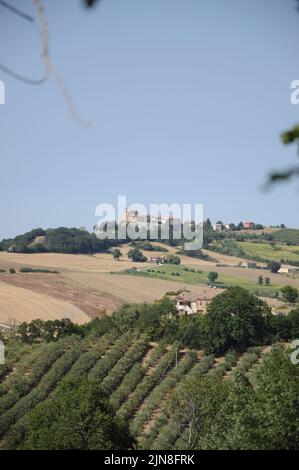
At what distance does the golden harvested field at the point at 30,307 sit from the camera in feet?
240

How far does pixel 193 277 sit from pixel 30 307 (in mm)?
35212

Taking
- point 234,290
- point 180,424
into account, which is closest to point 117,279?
point 234,290

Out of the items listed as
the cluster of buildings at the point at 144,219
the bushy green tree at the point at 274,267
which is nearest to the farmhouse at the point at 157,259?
the bushy green tree at the point at 274,267

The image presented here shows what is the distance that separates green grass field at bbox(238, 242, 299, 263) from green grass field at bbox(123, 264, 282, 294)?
717 inches

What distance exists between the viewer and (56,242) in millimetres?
131000

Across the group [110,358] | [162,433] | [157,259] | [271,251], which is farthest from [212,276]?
[162,433]

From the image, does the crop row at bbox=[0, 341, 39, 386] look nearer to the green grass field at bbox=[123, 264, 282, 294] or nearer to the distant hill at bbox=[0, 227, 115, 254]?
the green grass field at bbox=[123, 264, 282, 294]

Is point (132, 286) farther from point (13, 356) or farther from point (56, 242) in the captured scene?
point (13, 356)

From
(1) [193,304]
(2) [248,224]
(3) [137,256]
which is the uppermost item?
(2) [248,224]

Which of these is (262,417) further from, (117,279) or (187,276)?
(187,276)

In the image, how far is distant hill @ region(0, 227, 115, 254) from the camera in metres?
128

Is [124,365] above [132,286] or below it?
below

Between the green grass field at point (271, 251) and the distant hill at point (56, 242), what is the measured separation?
25.6 m

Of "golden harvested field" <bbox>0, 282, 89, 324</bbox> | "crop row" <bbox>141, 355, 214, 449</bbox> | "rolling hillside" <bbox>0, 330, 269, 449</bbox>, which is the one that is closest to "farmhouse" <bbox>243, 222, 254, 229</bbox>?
"golden harvested field" <bbox>0, 282, 89, 324</bbox>
